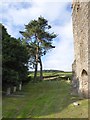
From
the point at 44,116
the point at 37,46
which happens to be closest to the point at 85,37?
the point at 44,116

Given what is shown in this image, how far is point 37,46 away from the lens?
43.8 meters

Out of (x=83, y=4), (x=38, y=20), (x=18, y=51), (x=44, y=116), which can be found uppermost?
(x=38, y=20)

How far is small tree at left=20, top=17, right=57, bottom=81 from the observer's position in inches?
1713

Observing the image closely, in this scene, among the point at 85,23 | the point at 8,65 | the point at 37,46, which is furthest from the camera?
the point at 37,46

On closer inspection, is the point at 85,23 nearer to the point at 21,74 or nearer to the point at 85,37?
the point at 85,37

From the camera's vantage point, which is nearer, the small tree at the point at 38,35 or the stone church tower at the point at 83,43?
the stone church tower at the point at 83,43

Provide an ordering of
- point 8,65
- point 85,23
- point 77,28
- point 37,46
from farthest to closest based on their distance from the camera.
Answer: point 37,46 < point 8,65 < point 77,28 < point 85,23

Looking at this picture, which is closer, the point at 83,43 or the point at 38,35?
the point at 83,43

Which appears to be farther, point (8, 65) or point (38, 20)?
point (38, 20)

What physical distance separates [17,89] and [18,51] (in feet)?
14.3

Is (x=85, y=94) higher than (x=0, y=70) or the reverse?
the reverse

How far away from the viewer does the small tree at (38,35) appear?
43500mm

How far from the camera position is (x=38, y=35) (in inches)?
1715

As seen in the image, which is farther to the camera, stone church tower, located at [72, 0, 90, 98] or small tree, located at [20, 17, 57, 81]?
small tree, located at [20, 17, 57, 81]
